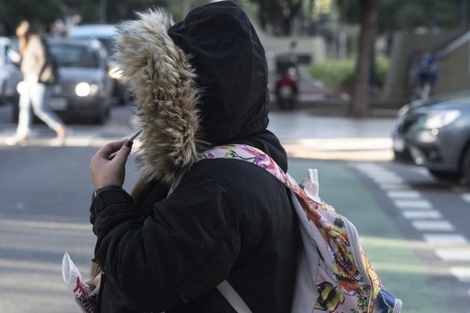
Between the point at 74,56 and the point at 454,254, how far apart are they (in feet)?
48.5

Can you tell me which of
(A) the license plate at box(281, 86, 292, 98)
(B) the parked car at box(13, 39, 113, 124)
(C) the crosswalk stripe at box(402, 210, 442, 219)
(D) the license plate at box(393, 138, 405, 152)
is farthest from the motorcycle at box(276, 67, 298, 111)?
(C) the crosswalk stripe at box(402, 210, 442, 219)

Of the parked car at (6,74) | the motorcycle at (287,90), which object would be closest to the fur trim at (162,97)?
the motorcycle at (287,90)

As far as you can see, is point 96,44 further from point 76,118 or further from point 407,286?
point 407,286

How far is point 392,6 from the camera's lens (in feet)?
162

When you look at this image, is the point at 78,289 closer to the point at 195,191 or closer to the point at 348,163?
the point at 195,191

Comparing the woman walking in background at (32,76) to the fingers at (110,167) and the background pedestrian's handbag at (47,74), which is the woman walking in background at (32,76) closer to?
the background pedestrian's handbag at (47,74)

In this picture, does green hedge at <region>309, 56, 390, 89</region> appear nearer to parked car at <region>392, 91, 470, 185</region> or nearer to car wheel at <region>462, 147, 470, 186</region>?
parked car at <region>392, 91, 470, 185</region>

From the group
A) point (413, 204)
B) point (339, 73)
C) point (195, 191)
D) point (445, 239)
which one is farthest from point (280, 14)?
point (195, 191)

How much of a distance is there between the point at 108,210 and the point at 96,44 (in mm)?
20515

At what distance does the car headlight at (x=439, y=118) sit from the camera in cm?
1227

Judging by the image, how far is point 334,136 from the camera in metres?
20.1

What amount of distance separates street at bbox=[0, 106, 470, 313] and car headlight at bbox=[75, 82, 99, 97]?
5.66 feet

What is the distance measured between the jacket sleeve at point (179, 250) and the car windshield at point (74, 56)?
1942 centimetres

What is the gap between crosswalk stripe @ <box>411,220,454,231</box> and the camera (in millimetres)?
9504
